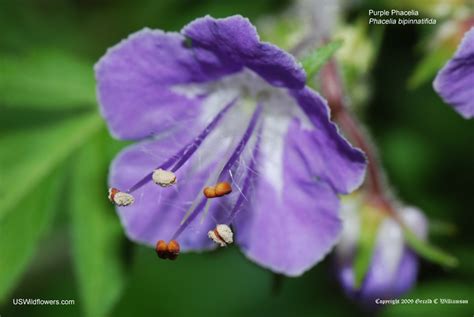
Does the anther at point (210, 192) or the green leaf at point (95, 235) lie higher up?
the anther at point (210, 192)

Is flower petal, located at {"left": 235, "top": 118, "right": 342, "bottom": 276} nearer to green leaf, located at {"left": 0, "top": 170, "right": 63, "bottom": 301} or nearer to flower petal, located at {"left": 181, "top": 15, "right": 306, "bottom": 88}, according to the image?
flower petal, located at {"left": 181, "top": 15, "right": 306, "bottom": 88}

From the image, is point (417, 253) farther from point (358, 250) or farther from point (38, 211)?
point (38, 211)

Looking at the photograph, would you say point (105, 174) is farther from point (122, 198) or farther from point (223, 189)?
point (223, 189)

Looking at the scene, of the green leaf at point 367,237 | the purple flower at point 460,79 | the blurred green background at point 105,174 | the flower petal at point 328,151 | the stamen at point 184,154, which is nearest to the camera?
the purple flower at point 460,79

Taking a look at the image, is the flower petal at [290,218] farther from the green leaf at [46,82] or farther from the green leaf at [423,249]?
the green leaf at [46,82]

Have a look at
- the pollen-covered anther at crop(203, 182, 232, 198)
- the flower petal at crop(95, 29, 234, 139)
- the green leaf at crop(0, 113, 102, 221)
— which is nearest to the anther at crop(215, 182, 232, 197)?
the pollen-covered anther at crop(203, 182, 232, 198)

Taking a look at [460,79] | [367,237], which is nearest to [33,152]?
[367,237]

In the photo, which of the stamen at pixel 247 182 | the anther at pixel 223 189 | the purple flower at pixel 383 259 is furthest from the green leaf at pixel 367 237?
the anther at pixel 223 189
